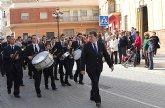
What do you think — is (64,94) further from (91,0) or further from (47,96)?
(91,0)

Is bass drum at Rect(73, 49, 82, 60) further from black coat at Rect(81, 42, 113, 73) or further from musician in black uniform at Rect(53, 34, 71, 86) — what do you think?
black coat at Rect(81, 42, 113, 73)

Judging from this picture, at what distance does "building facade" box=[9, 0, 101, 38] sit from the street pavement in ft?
188

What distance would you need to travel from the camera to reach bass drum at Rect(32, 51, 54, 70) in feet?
42.3

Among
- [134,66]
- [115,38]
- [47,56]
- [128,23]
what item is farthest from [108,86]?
[128,23]

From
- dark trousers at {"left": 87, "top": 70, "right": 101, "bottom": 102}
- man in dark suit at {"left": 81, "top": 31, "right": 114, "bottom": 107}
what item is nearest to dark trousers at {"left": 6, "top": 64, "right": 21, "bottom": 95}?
man in dark suit at {"left": 81, "top": 31, "right": 114, "bottom": 107}

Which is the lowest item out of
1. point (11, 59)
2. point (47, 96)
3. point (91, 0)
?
point (47, 96)

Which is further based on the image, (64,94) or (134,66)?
(134,66)

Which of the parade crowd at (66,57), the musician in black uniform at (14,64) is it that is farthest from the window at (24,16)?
the musician in black uniform at (14,64)

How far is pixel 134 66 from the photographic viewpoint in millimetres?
21969

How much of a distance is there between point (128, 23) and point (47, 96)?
1175 inches

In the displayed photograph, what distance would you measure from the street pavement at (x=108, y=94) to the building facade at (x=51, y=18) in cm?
5716

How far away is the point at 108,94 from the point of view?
1334 cm

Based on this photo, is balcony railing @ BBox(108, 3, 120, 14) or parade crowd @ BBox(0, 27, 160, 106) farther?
balcony railing @ BBox(108, 3, 120, 14)

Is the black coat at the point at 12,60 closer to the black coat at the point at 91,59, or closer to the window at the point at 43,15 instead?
the black coat at the point at 91,59
